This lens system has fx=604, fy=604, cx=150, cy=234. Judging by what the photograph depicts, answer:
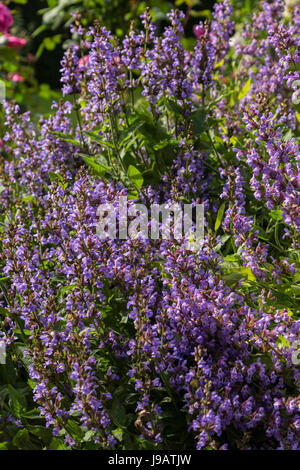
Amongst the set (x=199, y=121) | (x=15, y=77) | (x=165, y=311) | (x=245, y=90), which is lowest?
(x=165, y=311)

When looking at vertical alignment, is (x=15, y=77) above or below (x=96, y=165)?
above

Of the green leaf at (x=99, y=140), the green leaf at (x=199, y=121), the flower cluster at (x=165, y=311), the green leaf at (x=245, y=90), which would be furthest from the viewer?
the green leaf at (x=245, y=90)

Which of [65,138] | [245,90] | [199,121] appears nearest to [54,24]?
[245,90]

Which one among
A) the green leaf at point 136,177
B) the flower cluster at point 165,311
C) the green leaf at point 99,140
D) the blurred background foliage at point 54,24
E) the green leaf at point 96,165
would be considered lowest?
the flower cluster at point 165,311

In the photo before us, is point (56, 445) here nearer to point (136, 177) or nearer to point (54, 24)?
point (136, 177)

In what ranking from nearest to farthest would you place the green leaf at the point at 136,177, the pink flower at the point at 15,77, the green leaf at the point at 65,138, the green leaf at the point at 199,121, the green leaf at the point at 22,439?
the green leaf at the point at 22,439
the green leaf at the point at 136,177
the green leaf at the point at 199,121
the green leaf at the point at 65,138
the pink flower at the point at 15,77

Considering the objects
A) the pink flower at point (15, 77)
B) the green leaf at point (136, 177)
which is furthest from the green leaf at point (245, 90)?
the pink flower at point (15, 77)

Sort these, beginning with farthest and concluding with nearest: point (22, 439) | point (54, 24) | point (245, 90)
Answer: point (54, 24) < point (245, 90) < point (22, 439)

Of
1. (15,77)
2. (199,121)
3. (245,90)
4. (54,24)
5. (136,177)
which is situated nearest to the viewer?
(136,177)

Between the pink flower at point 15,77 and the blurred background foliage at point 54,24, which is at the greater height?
the blurred background foliage at point 54,24

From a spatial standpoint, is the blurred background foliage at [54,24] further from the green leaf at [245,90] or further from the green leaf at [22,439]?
the green leaf at [22,439]

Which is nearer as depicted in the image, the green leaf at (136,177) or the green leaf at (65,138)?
the green leaf at (136,177)
